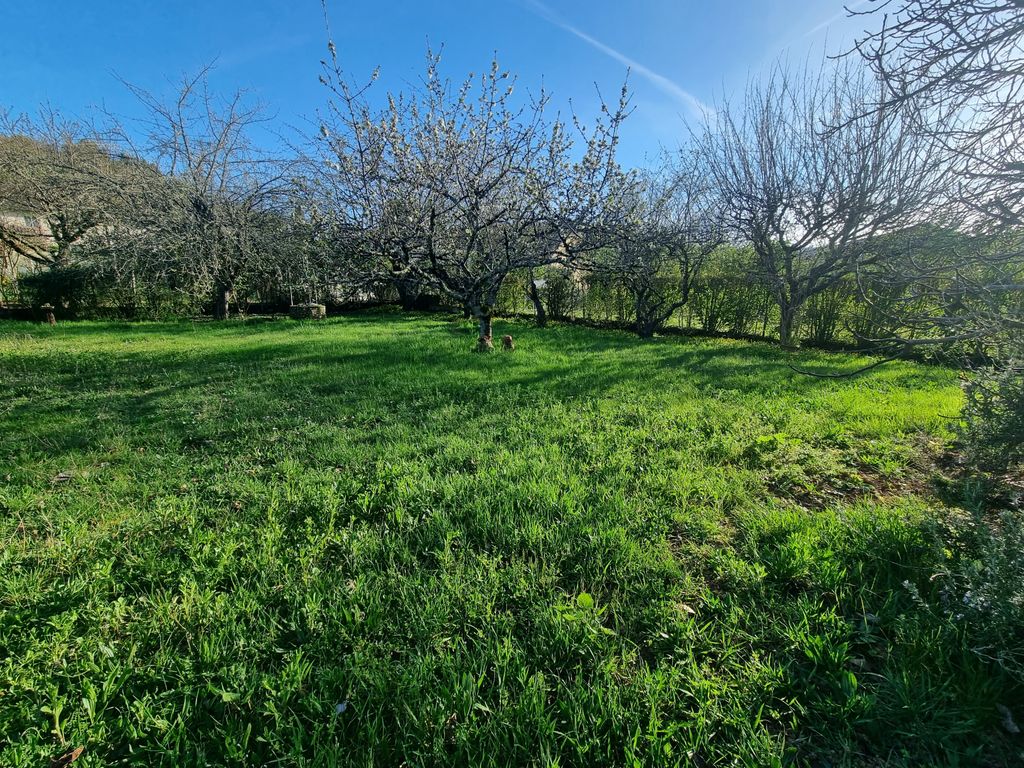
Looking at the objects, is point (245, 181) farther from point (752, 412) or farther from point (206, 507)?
point (752, 412)

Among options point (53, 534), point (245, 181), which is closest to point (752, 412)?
point (53, 534)

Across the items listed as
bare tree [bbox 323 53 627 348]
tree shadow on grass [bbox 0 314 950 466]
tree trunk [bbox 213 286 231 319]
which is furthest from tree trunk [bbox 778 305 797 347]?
tree trunk [bbox 213 286 231 319]

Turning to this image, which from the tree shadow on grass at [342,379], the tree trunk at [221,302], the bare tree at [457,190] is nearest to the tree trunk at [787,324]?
the tree shadow on grass at [342,379]

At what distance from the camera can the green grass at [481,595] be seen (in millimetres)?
1395

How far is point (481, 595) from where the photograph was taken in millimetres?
1956

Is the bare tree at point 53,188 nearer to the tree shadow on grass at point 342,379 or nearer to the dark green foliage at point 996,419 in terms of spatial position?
the tree shadow on grass at point 342,379

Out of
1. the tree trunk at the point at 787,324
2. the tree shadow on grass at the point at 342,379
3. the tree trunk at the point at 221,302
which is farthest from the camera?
the tree trunk at the point at 221,302

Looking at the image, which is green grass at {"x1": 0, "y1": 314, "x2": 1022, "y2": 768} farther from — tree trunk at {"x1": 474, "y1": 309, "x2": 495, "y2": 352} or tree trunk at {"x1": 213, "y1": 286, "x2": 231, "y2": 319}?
tree trunk at {"x1": 213, "y1": 286, "x2": 231, "y2": 319}

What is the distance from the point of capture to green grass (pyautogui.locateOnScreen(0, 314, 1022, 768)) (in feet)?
4.58

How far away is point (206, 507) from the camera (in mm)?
2723

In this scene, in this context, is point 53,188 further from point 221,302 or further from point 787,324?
point 787,324

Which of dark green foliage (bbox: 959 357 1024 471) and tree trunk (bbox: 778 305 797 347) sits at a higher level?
tree trunk (bbox: 778 305 797 347)

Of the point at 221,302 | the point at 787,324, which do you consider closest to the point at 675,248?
the point at 787,324

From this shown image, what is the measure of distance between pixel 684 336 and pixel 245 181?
16.0 meters
